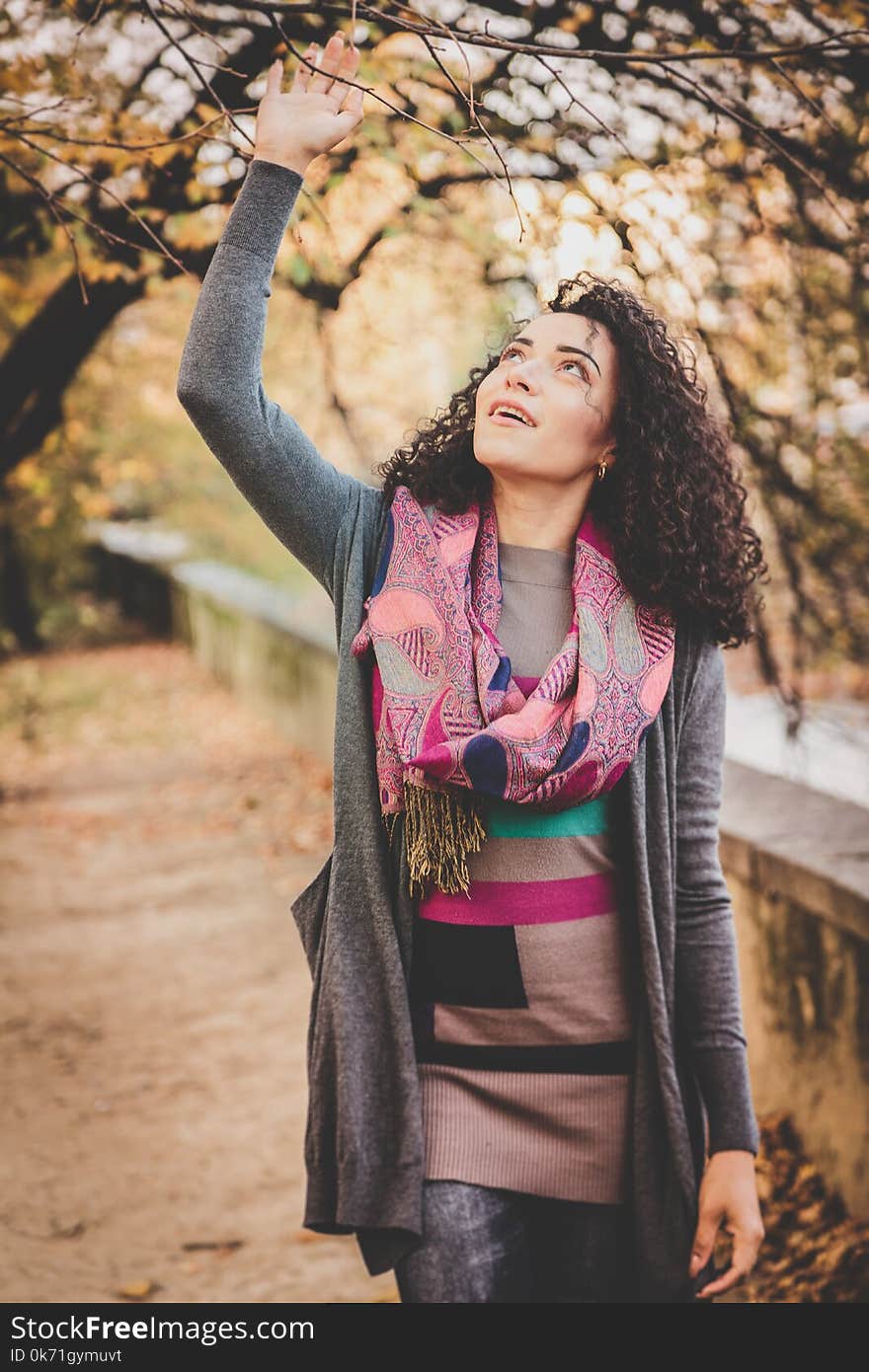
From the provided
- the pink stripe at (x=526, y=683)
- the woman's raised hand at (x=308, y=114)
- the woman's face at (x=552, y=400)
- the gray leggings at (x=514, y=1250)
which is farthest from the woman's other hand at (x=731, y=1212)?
the woman's raised hand at (x=308, y=114)

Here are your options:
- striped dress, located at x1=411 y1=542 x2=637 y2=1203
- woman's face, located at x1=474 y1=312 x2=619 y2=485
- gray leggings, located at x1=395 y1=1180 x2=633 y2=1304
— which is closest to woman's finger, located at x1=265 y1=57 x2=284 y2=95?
woman's face, located at x1=474 y1=312 x2=619 y2=485

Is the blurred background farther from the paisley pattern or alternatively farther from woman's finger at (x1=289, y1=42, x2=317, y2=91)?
the paisley pattern

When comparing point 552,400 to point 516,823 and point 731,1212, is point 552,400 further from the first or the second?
point 731,1212

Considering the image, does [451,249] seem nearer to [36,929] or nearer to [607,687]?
[36,929]

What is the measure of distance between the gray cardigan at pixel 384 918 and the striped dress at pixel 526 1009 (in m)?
0.05

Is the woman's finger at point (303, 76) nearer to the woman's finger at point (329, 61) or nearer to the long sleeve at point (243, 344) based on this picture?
the woman's finger at point (329, 61)

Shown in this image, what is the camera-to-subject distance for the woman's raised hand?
170 cm

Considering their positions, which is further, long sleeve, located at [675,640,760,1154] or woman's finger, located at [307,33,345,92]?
long sleeve, located at [675,640,760,1154]

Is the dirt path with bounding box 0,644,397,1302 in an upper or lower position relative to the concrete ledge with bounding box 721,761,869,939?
lower

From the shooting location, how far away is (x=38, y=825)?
8125mm

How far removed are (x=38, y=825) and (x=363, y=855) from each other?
22.3 ft

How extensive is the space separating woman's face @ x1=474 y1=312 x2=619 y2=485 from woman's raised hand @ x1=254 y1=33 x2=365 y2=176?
0.45m

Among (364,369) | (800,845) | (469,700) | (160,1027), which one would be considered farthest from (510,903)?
(364,369)

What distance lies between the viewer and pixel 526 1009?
186 cm
